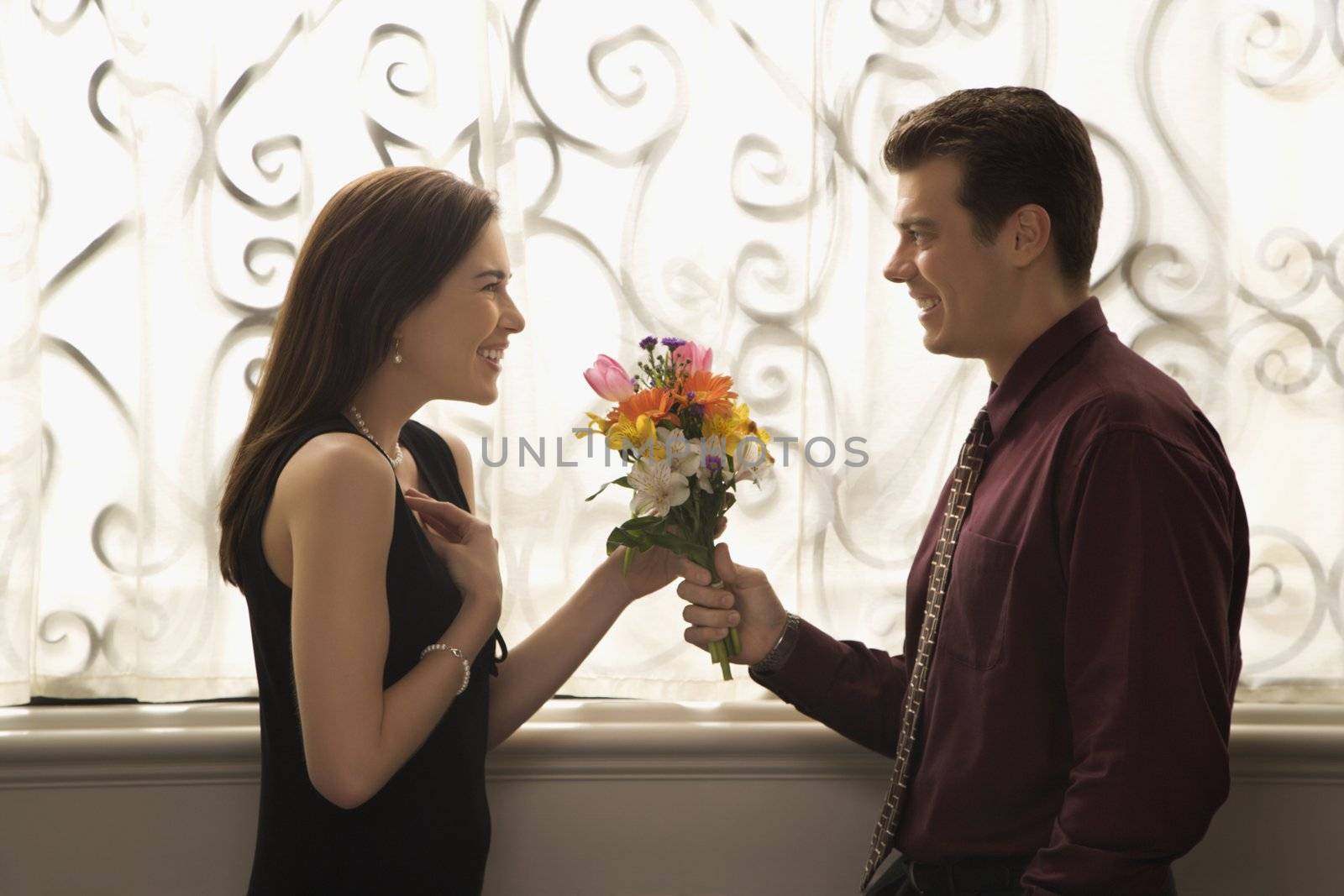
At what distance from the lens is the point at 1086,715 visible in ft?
4.09

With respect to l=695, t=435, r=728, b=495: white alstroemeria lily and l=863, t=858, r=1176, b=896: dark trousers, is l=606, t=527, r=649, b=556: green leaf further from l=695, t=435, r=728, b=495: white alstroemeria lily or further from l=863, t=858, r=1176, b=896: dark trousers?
l=863, t=858, r=1176, b=896: dark trousers

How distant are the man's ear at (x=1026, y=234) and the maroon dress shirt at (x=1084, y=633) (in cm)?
10

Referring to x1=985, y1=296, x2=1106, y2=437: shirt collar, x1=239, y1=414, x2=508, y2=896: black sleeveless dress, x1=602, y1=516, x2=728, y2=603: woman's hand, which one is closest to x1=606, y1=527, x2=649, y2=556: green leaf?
x1=602, y1=516, x2=728, y2=603: woman's hand

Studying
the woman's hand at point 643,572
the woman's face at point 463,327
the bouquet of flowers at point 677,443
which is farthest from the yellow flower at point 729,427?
the woman's face at point 463,327

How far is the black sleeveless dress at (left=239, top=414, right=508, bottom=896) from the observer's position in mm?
1466

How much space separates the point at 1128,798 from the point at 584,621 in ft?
2.71

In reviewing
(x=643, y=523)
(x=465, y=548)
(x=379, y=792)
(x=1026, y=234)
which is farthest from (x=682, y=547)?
(x=1026, y=234)

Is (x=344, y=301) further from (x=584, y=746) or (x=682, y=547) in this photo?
(x=584, y=746)

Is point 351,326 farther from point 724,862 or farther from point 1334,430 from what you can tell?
point 1334,430

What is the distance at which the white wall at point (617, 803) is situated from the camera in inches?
71.2

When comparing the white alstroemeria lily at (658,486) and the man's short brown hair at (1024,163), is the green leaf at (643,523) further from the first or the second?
the man's short brown hair at (1024,163)

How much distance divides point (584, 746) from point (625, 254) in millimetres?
816

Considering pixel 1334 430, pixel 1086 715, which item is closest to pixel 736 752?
pixel 1086 715

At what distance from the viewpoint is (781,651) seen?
1679 mm
